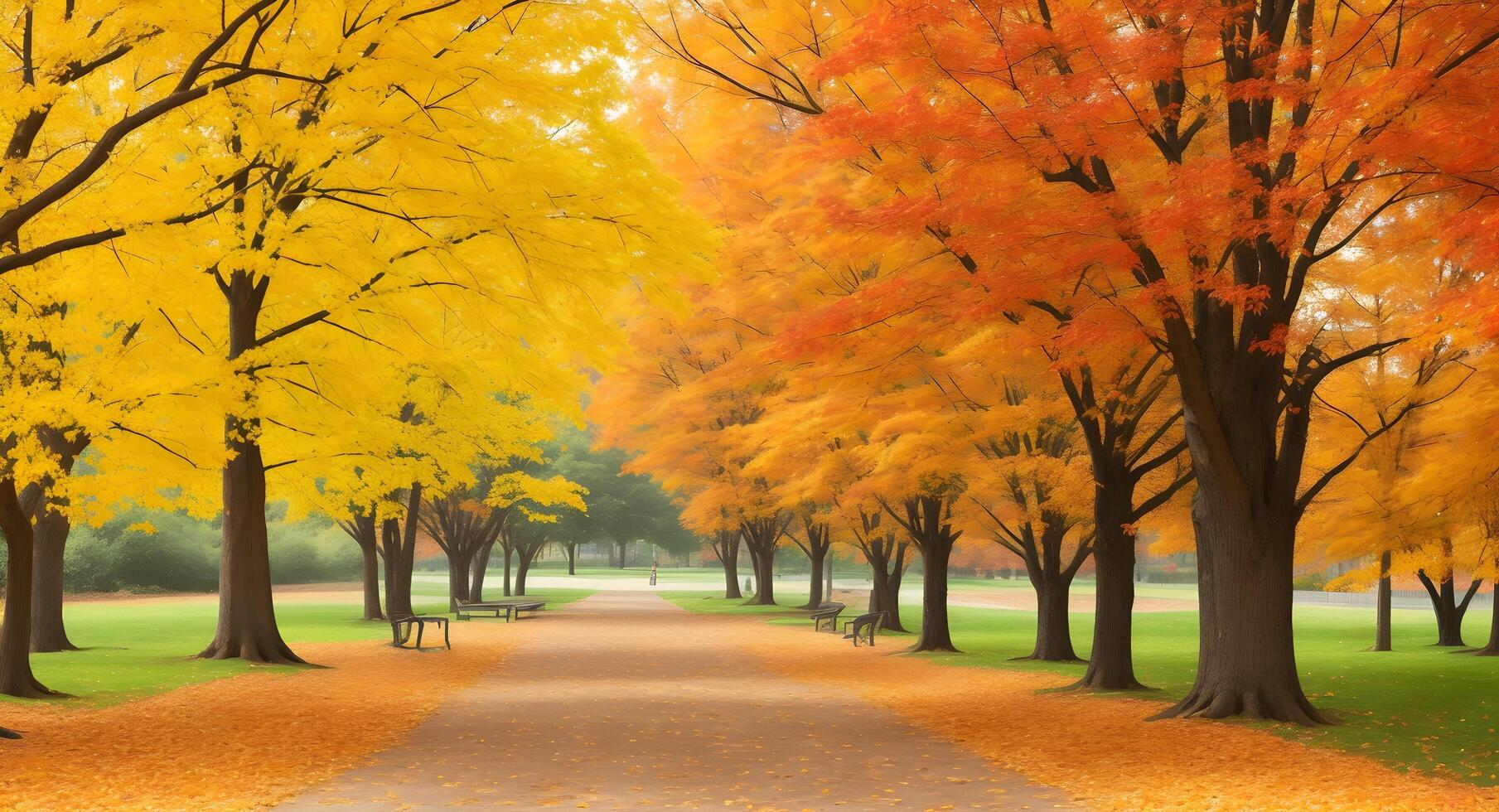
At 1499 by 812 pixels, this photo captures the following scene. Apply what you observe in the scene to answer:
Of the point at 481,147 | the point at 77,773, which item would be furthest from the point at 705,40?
the point at 77,773

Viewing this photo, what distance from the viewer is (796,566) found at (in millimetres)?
109125

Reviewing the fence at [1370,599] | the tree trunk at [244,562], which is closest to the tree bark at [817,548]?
the tree trunk at [244,562]

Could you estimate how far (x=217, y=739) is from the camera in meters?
11.2

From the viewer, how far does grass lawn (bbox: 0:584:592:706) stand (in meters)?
16.3

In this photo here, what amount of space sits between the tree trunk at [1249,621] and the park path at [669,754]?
134 inches

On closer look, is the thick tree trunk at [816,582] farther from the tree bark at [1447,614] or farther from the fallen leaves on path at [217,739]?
the fallen leaves on path at [217,739]

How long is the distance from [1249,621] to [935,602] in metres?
11.8

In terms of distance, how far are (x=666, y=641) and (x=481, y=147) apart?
15160mm

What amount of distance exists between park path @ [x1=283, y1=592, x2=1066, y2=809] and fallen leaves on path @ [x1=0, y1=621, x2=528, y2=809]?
0.46m

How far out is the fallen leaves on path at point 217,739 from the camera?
28.0 feet

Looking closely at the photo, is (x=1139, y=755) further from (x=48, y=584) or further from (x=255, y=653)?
(x=48, y=584)

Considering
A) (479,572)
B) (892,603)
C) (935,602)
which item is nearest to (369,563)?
(479,572)

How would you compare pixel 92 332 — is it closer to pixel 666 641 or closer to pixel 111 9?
pixel 111 9

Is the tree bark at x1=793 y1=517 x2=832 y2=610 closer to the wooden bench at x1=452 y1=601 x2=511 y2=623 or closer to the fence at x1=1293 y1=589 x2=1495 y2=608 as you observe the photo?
the wooden bench at x1=452 y1=601 x2=511 y2=623
